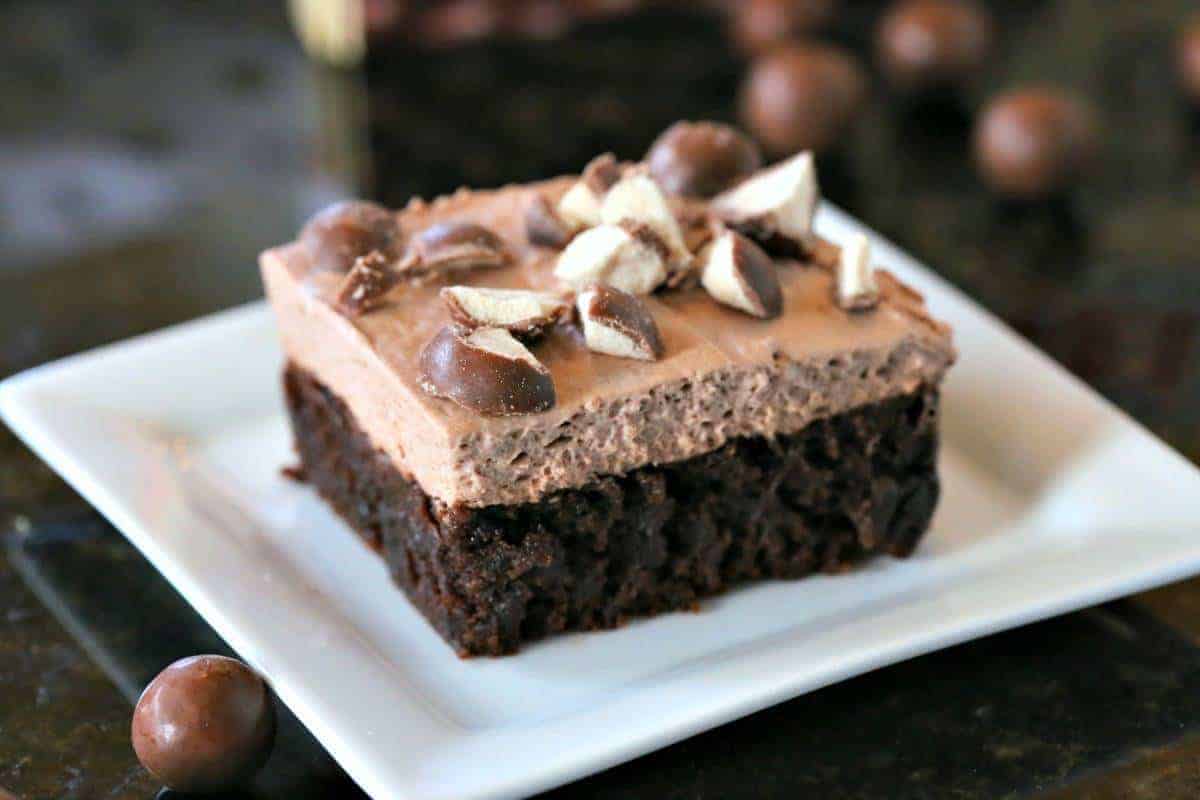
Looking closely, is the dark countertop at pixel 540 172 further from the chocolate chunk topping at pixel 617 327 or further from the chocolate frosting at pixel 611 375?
the chocolate chunk topping at pixel 617 327

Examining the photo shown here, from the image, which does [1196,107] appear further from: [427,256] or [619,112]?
[427,256]

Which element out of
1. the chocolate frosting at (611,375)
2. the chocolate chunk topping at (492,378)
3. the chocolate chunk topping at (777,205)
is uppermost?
the chocolate chunk topping at (777,205)

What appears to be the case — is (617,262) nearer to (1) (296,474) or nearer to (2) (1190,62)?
(1) (296,474)

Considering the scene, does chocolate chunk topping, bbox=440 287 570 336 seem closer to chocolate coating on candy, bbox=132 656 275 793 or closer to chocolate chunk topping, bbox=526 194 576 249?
chocolate chunk topping, bbox=526 194 576 249

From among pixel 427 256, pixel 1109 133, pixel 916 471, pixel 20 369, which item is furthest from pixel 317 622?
pixel 1109 133

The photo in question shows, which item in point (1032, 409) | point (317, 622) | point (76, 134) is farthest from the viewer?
Result: point (76, 134)

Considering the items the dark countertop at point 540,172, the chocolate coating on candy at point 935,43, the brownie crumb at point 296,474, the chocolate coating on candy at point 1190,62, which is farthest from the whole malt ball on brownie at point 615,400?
the chocolate coating on candy at point 1190,62

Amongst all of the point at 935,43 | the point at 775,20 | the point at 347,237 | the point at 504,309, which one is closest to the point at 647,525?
the point at 504,309
